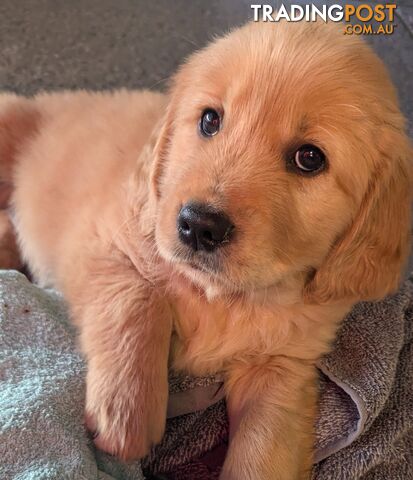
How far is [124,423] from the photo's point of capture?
1377 mm

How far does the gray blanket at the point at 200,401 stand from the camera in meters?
1.40

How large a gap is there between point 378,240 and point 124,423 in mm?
663

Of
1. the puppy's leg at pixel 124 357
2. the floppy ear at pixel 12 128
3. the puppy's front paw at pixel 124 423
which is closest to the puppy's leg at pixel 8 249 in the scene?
the floppy ear at pixel 12 128

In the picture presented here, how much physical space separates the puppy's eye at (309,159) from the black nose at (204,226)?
9.1 inches

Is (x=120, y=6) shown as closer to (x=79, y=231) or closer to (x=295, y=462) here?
(x=79, y=231)

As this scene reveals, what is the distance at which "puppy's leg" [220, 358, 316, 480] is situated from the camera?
4.83 feet

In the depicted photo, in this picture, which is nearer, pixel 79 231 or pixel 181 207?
pixel 181 207

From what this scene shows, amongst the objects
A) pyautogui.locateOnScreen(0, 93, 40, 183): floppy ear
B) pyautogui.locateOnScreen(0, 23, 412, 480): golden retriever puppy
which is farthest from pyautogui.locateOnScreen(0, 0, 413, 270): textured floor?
pyautogui.locateOnScreen(0, 23, 412, 480): golden retriever puppy

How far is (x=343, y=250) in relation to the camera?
1.42m

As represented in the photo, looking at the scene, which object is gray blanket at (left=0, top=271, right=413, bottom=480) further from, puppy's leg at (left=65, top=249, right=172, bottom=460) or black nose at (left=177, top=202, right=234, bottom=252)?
black nose at (left=177, top=202, right=234, bottom=252)

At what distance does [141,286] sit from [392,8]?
2.11 meters

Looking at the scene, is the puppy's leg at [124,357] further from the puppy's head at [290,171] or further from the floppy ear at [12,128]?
the floppy ear at [12,128]

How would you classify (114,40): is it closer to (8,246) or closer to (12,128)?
(12,128)

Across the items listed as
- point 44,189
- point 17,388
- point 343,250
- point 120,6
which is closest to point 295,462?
point 343,250
